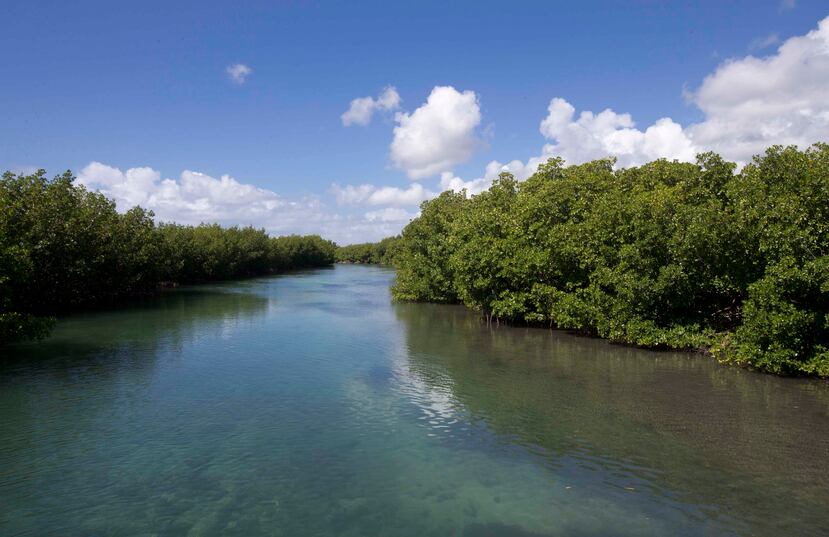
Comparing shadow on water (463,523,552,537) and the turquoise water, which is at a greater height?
the turquoise water

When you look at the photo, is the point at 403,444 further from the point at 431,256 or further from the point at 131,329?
the point at 431,256

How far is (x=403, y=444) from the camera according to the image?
1484cm

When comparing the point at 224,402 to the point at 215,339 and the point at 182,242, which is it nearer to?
the point at 215,339

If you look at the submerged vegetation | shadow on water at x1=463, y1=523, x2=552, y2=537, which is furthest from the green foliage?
shadow on water at x1=463, y1=523, x2=552, y2=537

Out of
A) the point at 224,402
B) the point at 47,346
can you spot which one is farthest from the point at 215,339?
the point at 224,402

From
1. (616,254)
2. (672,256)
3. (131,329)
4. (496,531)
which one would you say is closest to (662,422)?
(496,531)

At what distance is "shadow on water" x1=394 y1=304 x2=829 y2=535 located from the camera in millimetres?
11883

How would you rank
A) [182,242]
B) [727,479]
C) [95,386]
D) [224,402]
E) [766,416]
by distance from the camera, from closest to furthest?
[727,479]
[766,416]
[224,402]
[95,386]
[182,242]

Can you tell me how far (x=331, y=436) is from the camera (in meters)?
15.4

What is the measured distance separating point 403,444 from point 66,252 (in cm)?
3664

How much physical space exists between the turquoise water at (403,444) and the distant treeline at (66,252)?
425cm

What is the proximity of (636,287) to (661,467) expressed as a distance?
1483cm

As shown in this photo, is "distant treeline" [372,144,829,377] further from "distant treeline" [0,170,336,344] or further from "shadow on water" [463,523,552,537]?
"distant treeline" [0,170,336,344]

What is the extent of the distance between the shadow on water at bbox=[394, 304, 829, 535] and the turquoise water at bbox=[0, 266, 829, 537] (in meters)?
0.08
